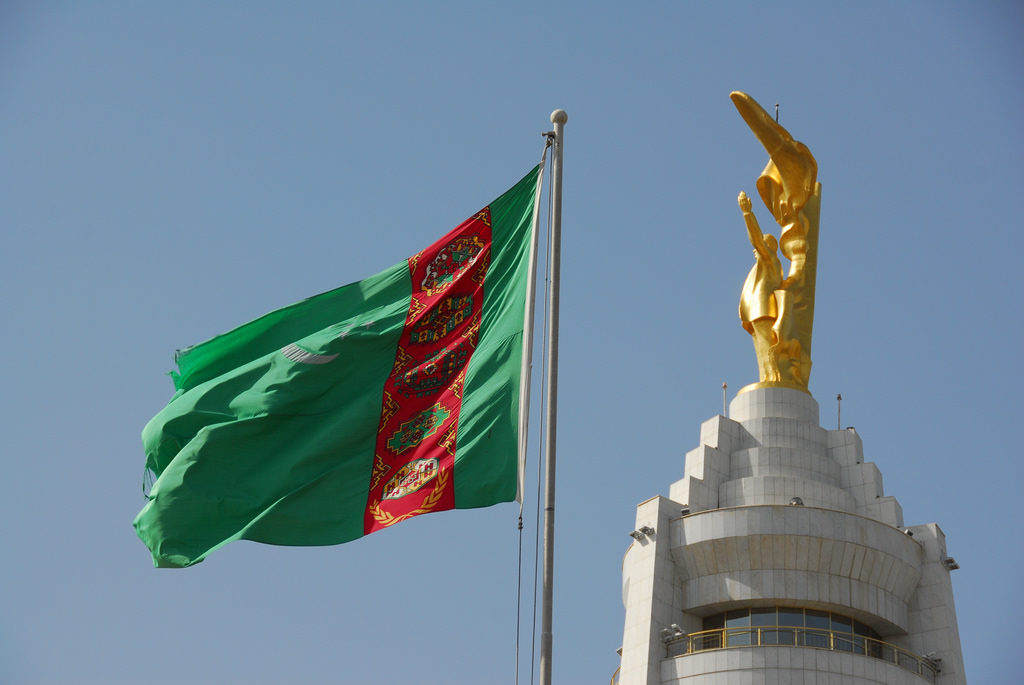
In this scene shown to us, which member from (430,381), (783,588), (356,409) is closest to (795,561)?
(783,588)

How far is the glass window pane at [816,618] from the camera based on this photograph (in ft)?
123

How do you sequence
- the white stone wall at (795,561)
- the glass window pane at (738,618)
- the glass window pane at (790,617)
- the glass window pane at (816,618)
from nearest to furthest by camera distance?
the glass window pane at (790,617) → the glass window pane at (816,618) → the white stone wall at (795,561) → the glass window pane at (738,618)

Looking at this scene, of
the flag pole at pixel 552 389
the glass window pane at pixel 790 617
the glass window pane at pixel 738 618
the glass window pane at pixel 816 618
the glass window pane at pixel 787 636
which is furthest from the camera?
the glass window pane at pixel 738 618

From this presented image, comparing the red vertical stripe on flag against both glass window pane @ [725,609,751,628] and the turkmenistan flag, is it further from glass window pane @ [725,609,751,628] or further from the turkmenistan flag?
glass window pane @ [725,609,751,628]

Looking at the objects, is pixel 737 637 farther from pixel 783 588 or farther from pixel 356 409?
pixel 356 409

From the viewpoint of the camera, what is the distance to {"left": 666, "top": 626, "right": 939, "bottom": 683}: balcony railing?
3675 cm

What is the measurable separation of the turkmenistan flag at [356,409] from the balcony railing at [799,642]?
1724 cm

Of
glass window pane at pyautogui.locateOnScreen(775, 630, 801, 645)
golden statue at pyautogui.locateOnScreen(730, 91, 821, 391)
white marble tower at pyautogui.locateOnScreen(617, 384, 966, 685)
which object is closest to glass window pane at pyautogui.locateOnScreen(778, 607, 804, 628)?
white marble tower at pyautogui.locateOnScreen(617, 384, 966, 685)

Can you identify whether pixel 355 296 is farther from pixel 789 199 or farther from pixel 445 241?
pixel 789 199

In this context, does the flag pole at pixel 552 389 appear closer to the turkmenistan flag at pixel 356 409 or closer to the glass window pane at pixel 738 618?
the turkmenistan flag at pixel 356 409

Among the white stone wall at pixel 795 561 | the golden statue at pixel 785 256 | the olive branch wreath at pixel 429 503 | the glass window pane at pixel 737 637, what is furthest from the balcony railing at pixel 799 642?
the olive branch wreath at pixel 429 503

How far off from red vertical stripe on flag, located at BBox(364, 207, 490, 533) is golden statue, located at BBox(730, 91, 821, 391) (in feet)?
72.2

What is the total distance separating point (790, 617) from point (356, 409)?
741 inches

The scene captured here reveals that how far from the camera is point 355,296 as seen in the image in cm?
2441
